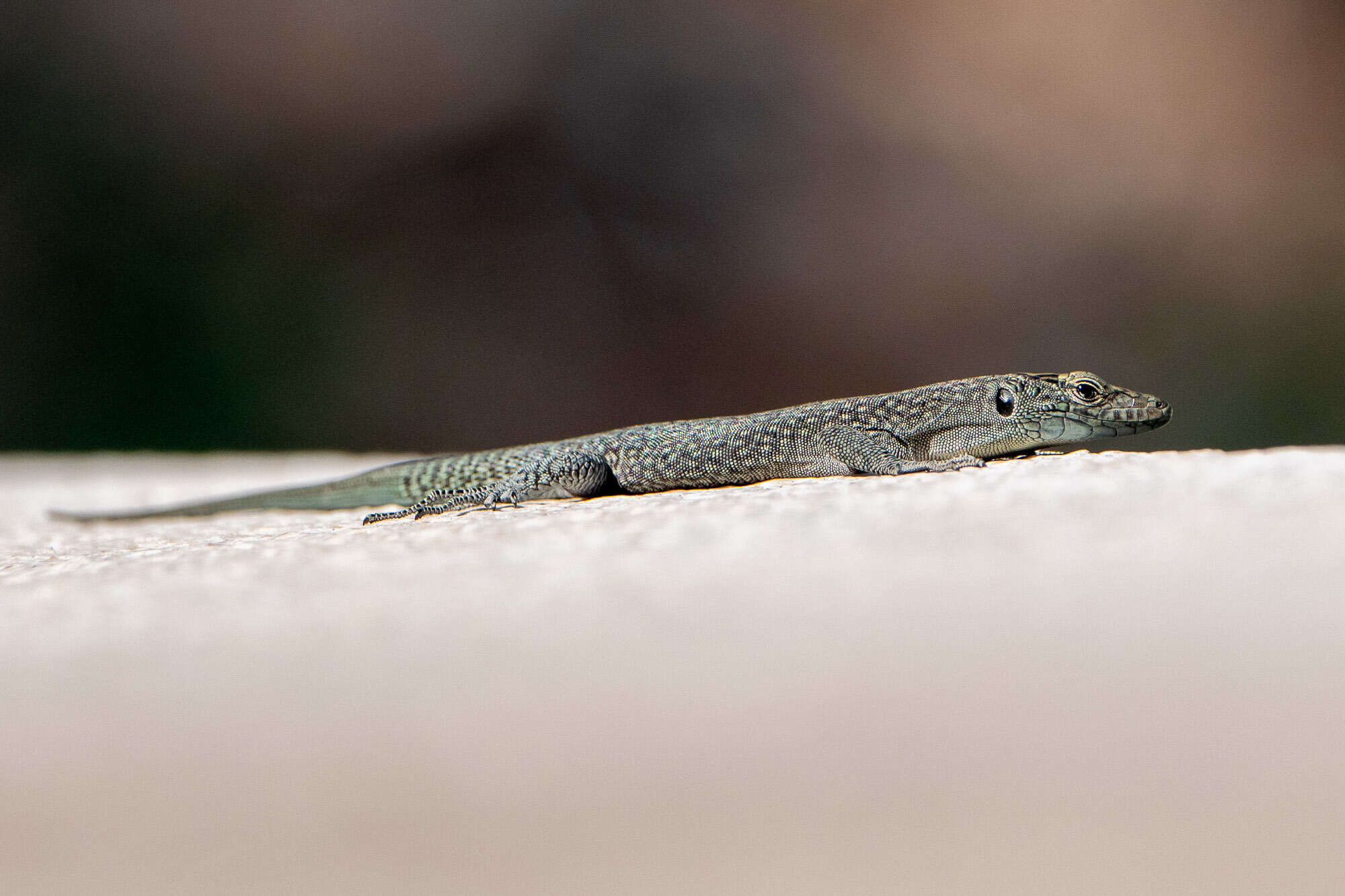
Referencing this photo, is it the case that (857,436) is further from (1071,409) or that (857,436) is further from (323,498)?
(323,498)

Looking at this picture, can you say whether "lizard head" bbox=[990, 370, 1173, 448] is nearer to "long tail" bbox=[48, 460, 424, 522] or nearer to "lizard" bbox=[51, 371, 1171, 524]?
"lizard" bbox=[51, 371, 1171, 524]

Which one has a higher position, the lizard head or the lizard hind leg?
the lizard head

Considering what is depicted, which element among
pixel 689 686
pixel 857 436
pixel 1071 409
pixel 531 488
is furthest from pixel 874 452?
pixel 689 686

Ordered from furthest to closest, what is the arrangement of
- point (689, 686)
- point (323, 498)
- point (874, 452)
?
point (323, 498) → point (874, 452) → point (689, 686)

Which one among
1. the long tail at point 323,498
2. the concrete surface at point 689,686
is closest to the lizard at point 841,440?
the long tail at point 323,498

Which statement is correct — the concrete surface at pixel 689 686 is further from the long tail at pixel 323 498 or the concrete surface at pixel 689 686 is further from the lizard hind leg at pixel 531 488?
the long tail at pixel 323 498

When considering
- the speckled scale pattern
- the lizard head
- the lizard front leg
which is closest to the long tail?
the speckled scale pattern
